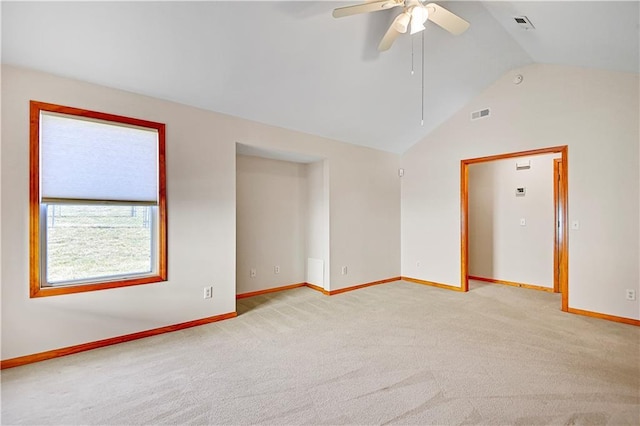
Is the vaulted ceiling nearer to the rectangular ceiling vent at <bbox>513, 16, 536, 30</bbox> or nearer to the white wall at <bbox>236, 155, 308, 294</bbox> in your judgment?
the rectangular ceiling vent at <bbox>513, 16, 536, 30</bbox>

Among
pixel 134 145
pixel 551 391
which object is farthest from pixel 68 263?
pixel 551 391

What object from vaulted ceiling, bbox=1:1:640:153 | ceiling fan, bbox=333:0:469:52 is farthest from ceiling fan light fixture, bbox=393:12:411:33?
vaulted ceiling, bbox=1:1:640:153

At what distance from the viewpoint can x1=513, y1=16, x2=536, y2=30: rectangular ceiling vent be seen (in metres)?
3.05

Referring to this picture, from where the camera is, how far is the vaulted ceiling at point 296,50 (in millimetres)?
2318

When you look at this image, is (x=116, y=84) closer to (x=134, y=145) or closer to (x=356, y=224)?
(x=134, y=145)

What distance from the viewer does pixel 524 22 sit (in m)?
3.12

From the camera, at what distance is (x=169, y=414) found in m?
1.86

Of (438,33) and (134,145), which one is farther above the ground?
(438,33)

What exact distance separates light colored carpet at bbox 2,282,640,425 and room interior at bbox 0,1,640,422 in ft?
1.47

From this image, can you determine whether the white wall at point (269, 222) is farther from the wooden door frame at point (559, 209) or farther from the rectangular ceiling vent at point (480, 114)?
the rectangular ceiling vent at point (480, 114)

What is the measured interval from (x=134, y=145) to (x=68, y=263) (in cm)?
124

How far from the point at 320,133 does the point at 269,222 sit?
5.31 feet

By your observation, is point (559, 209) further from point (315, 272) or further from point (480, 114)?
point (315, 272)

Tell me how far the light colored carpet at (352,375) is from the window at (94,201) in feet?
2.32
